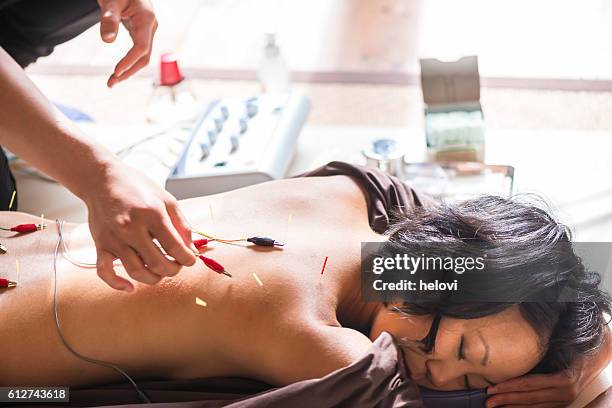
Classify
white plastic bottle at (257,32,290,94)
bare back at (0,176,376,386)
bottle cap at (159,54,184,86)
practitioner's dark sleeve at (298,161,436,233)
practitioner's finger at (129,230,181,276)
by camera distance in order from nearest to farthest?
practitioner's finger at (129,230,181,276), bare back at (0,176,376,386), practitioner's dark sleeve at (298,161,436,233), bottle cap at (159,54,184,86), white plastic bottle at (257,32,290,94)

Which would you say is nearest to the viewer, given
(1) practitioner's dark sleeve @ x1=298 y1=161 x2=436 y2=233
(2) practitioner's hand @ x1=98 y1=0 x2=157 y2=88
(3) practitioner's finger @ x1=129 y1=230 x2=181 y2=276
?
(3) practitioner's finger @ x1=129 y1=230 x2=181 y2=276

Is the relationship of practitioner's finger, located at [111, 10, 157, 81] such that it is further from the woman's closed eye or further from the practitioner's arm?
the woman's closed eye

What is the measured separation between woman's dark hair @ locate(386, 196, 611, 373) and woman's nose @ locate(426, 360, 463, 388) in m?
0.03

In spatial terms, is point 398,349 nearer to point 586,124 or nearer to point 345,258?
point 345,258

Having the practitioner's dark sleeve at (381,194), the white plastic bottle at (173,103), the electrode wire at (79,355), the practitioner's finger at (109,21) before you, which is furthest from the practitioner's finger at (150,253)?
the white plastic bottle at (173,103)

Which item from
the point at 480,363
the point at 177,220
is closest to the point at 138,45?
the point at 177,220

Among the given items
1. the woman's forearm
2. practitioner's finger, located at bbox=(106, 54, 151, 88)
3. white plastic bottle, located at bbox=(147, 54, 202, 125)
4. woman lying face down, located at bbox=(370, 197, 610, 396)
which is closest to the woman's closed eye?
woman lying face down, located at bbox=(370, 197, 610, 396)

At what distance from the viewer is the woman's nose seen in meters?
1.31

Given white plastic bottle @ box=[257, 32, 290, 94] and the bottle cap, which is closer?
the bottle cap

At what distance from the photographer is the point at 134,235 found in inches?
44.3

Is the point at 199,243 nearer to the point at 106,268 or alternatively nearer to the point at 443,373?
the point at 106,268

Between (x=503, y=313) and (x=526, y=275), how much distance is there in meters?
0.07

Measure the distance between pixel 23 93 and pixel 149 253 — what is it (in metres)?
0.34

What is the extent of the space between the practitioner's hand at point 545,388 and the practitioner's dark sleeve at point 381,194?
14.2 inches
